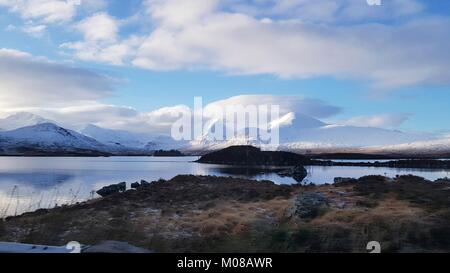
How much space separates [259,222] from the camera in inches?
584

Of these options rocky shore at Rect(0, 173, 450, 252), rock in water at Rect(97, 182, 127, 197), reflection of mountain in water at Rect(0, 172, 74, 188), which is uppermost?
rocky shore at Rect(0, 173, 450, 252)

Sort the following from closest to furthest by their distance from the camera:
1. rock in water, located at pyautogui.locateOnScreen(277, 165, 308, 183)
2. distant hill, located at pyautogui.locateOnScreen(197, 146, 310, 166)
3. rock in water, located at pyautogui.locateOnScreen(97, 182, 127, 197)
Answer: rock in water, located at pyautogui.locateOnScreen(97, 182, 127, 197) < distant hill, located at pyautogui.locateOnScreen(197, 146, 310, 166) < rock in water, located at pyautogui.locateOnScreen(277, 165, 308, 183)

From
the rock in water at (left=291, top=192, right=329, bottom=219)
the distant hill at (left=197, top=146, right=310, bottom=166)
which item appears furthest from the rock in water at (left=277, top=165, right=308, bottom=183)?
the rock in water at (left=291, top=192, right=329, bottom=219)

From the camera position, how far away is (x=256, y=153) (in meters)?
42.8

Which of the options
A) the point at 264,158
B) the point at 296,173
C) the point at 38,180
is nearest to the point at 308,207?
the point at 264,158

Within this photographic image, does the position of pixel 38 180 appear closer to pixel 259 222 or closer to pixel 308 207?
pixel 259 222

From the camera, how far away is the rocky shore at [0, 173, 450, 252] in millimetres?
11406

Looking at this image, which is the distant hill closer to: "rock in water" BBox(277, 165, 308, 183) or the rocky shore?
"rock in water" BBox(277, 165, 308, 183)

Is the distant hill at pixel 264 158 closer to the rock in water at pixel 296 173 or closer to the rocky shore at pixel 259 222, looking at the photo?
the rock in water at pixel 296 173

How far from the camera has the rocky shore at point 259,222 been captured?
1141 centimetres

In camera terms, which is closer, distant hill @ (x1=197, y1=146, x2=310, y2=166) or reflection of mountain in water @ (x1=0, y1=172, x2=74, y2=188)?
distant hill @ (x1=197, y1=146, x2=310, y2=166)

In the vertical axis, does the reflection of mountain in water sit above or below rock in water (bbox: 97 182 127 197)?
below

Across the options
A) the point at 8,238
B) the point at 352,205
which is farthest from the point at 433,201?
the point at 8,238
